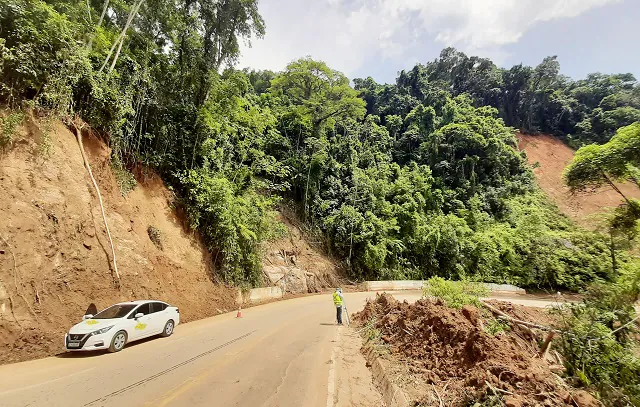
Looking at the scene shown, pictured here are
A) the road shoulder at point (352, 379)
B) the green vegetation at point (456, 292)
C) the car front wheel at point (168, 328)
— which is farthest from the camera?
the car front wheel at point (168, 328)

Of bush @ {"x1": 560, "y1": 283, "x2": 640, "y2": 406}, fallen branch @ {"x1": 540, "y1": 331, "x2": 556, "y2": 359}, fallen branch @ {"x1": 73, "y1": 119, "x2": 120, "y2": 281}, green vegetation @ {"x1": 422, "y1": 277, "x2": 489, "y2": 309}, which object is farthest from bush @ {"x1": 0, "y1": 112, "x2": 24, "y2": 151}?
bush @ {"x1": 560, "y1": 283, "x2": 640, "y2": 406}

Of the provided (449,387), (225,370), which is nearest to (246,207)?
(225,370)

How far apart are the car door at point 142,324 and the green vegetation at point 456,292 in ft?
32.1

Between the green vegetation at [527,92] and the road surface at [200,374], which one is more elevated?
the green vegetation at [527,92]

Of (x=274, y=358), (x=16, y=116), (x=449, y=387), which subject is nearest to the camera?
(x=449, y=387)

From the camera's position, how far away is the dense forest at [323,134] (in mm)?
12445

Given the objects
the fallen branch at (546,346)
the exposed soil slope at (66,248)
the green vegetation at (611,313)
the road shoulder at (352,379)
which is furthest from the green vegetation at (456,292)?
the exposed soil slope at (66,248)

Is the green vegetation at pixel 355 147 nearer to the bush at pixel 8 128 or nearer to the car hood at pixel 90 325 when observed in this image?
the bush at pixel 8 128

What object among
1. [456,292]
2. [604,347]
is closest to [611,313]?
[604,347]

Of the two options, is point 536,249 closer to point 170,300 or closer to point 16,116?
point 170,300

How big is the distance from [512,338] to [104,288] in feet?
43.6

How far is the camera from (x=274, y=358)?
8.15 meters

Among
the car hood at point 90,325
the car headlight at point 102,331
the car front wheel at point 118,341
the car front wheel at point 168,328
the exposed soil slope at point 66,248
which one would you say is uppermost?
the exposed soil slope at point 66,248

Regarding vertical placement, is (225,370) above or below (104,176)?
below
